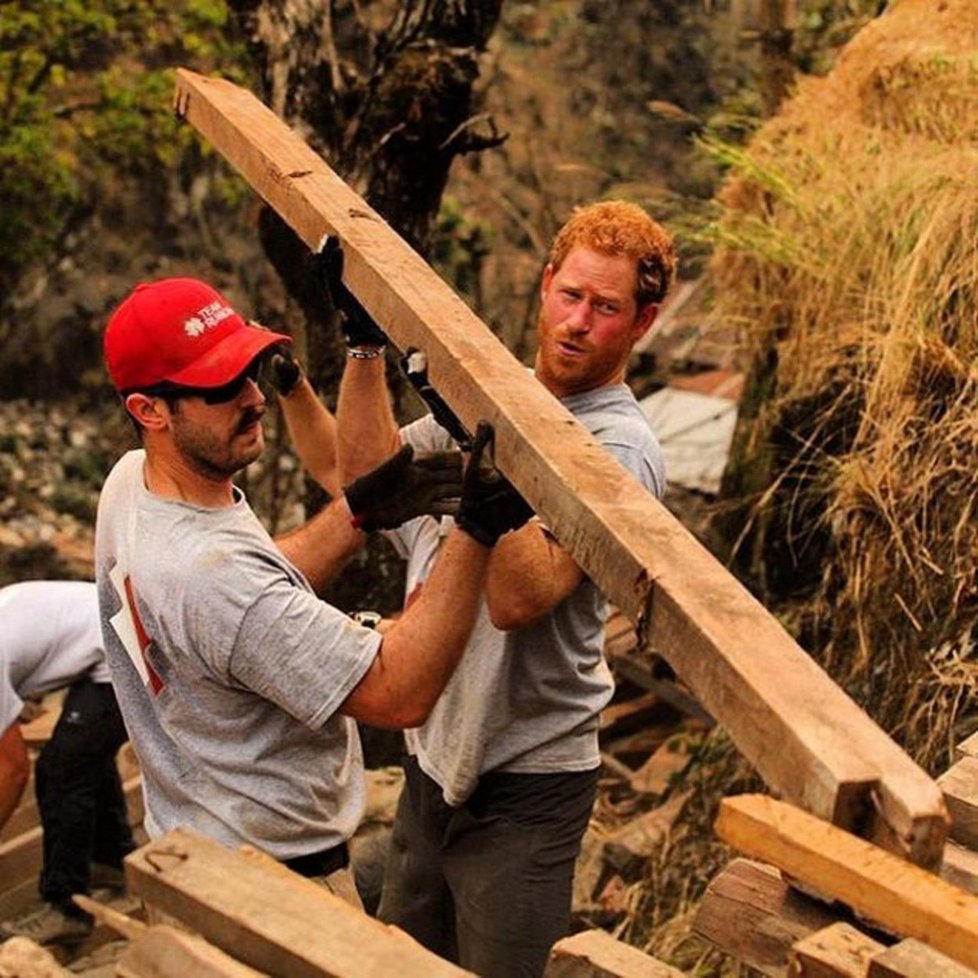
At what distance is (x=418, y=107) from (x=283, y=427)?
301 cm

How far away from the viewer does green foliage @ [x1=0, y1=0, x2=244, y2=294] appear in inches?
437

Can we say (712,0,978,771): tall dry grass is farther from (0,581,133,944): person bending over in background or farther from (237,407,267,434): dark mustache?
(0,581,133,944): person bending over in background

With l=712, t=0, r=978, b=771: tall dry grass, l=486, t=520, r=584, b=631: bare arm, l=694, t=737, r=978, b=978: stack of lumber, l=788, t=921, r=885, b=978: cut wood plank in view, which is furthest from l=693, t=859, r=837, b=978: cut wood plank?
l=712, t=0, r=978, b=771: tall dry grass

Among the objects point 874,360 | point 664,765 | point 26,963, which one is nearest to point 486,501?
point 26,963

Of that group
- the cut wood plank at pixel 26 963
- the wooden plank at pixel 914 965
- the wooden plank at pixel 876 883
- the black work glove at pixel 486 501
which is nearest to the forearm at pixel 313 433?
the black work glove at pixel 486 501

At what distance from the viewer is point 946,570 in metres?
4.84

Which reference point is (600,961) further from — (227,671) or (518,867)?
(518,867)

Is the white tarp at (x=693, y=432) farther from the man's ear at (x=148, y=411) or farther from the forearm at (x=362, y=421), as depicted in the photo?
the man's ear at (x=148, y=411)

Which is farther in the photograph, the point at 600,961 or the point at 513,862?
the point at 513,862

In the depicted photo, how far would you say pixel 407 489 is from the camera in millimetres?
3287

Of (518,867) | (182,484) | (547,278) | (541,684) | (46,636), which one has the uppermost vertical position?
(547,278)

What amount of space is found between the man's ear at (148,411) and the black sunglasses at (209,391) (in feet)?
0.04

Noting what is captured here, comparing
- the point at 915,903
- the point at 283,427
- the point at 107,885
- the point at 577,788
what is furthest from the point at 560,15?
the point at 915,903

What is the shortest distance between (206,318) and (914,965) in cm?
186
